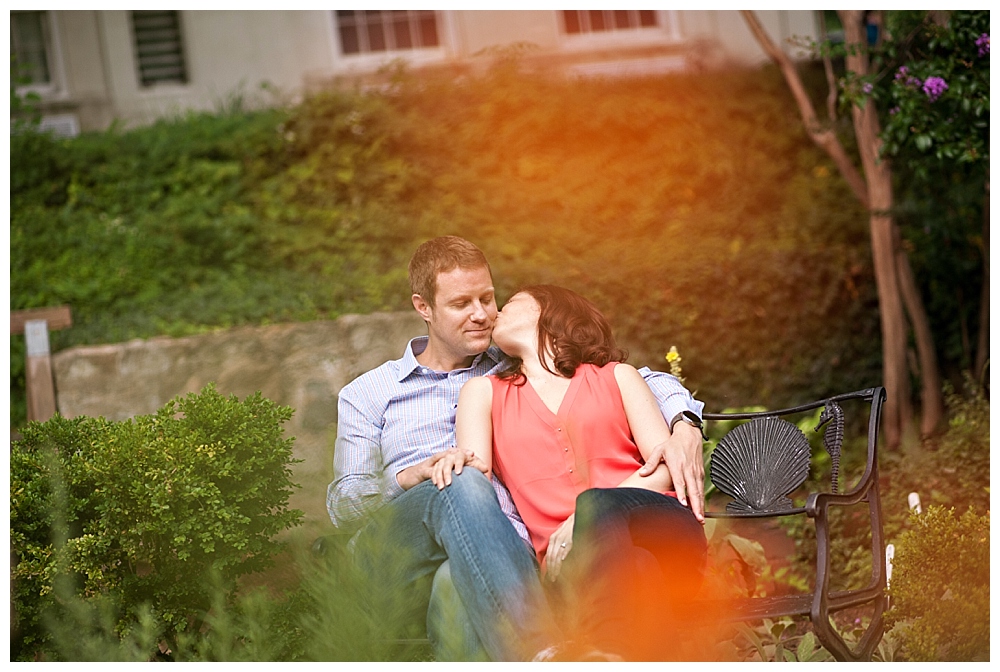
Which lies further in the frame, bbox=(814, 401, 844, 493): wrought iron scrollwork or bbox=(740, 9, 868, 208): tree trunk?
bbox=(740, 9, 868, 208): tree trunk

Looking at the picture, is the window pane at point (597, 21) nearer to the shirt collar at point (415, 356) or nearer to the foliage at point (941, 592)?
the shirt collar at point (415, 356)

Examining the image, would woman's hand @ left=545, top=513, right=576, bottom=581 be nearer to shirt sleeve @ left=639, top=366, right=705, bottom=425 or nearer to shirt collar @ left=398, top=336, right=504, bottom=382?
shirt sleeve @ left=639, top=366, right=705, bottom=425

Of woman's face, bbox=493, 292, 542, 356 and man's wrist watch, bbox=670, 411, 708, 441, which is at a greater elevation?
woman's face, bbox=493, 292, 542, 356

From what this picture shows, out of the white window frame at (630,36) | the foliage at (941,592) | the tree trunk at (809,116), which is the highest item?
the white window frame at (630,36)

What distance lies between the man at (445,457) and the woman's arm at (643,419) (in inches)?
1.3

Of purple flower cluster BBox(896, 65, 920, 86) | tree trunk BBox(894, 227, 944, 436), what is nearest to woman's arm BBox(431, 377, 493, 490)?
purple flower cluster BBox(896, 65, 920, 86)

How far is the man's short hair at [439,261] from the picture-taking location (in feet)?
9.04

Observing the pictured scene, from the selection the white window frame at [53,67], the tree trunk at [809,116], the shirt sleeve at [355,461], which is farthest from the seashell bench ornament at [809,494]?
the white window frame at [53,67]

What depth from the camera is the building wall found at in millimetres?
7223

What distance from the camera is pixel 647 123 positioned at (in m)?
6.56

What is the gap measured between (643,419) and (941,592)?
0.98m

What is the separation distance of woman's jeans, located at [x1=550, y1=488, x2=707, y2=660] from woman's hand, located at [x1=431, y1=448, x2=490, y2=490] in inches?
11.3
